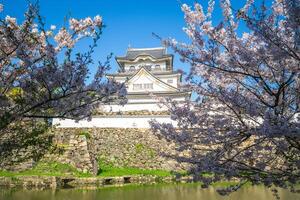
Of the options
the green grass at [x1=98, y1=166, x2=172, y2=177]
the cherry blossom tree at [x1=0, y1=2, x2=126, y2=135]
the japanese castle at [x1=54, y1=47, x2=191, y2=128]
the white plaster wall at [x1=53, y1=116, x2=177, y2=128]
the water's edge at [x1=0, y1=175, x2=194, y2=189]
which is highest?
the japanese castle at [x1=54, y1=47, x2=191, y2=128]

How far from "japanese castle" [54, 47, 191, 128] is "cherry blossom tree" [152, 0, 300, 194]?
1310 cm

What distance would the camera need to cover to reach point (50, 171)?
61.2 feet

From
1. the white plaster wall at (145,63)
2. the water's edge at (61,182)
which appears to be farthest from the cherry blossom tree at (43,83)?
the white plaster wall at (145,63)

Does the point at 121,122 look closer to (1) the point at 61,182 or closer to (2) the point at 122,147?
(2) the point at 122,147

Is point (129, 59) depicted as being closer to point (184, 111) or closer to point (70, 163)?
point (70, 163)

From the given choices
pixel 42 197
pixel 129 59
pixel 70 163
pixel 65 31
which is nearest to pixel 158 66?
pixel 129 59

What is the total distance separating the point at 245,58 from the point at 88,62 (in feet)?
7.12

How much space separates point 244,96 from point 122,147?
18.7 metres

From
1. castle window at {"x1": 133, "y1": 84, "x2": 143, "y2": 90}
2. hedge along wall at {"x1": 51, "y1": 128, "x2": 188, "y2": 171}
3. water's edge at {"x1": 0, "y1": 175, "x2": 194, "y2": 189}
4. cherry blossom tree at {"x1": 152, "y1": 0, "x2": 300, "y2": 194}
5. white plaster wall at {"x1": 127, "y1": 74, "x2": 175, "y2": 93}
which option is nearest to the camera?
cherry blossom tree at {"x1": 152, "y1": 0, "x2": 300, "y2": 194}

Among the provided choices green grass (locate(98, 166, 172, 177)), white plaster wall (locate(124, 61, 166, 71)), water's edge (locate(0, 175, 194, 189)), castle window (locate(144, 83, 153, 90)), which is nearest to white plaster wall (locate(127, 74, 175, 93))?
castle window (locate(144, 83, 153, 90))

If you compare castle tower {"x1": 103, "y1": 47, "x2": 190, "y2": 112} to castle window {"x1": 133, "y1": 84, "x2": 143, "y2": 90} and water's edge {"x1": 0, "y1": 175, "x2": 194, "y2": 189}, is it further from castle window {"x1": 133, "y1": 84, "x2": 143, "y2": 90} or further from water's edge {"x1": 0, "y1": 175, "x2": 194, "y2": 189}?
water's edge {"x1": 0, "y1": 175, "x2": 194, "y2": 189}

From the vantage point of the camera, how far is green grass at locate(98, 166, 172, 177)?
63.2 feet

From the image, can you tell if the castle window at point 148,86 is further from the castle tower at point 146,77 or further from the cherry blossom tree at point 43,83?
the cherry blossom tree at point 43,83

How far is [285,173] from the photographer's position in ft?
13.6
